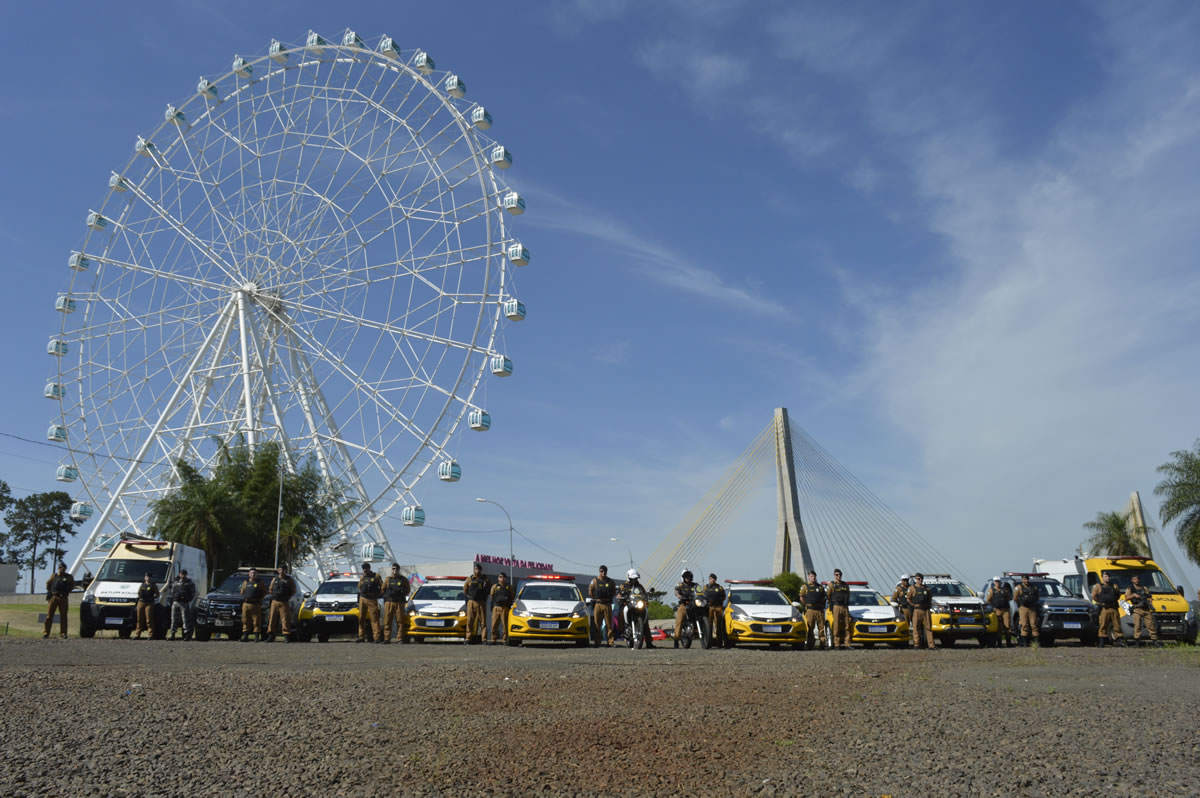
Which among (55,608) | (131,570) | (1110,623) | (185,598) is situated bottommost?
(1110,623)

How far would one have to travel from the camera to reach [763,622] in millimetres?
18438

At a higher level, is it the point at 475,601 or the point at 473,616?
the point at 475,601

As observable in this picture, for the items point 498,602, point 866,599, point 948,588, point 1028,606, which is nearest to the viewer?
point 498,602

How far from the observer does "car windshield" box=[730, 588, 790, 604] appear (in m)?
19.4

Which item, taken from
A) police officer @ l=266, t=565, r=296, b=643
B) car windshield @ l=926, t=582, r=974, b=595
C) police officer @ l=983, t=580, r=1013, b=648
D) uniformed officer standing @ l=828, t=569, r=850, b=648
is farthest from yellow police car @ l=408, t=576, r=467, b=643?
police officer @ l=983, t=580, r=1013, b=648

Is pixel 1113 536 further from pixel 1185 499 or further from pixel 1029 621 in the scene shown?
pixel 1029 621

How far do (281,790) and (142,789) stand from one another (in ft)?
2.18

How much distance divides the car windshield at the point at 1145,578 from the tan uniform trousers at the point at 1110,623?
2.42m

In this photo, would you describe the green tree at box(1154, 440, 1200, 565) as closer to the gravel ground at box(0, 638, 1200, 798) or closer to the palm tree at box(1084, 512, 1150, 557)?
the palm tree at box(1084, 512, 1150, 557)

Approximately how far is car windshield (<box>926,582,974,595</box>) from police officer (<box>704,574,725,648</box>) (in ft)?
19.0

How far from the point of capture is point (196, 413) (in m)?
36.7

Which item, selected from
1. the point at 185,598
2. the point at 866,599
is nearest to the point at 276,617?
the point at 185,598

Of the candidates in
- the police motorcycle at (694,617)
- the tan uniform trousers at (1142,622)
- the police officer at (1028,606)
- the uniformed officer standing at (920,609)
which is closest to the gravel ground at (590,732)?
the police motorcycle at (694,617)

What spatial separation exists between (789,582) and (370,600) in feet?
125
